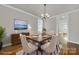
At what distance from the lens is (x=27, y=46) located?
1662 millimetres

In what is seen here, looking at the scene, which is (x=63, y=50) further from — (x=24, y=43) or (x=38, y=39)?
(x=24, y=43)

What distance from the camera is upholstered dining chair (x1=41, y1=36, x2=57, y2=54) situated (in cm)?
164

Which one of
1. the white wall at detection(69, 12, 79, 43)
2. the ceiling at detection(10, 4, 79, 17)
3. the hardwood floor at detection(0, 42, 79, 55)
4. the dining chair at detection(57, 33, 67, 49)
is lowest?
the hardwood floor at detection(0, 42, 79, 55)

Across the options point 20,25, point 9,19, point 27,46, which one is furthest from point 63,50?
point 9,19

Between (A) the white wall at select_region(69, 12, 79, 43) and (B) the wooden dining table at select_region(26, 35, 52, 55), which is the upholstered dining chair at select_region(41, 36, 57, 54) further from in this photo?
(A) the white wall at select_region(69, 12, 79, 43)

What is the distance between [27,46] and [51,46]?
0.33 meters

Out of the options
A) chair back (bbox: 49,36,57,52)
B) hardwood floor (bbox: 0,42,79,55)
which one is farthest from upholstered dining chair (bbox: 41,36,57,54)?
hardwood floor (bbox: 0,42,79,55)

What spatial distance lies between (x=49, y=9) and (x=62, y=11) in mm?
185

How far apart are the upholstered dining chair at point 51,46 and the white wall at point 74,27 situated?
22 cm

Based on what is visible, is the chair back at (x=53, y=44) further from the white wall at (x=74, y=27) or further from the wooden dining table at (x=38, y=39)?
the white wall at (x=74, y=27)

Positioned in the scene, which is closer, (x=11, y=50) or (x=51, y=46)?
(x=11, y=50)

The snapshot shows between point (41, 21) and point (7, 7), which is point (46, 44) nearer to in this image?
A: point (41, 21)

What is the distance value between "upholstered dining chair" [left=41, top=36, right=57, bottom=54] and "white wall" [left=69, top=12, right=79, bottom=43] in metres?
0.22

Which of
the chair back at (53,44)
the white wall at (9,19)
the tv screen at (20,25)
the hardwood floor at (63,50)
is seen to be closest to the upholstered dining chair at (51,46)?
the chair back at (53,44)
